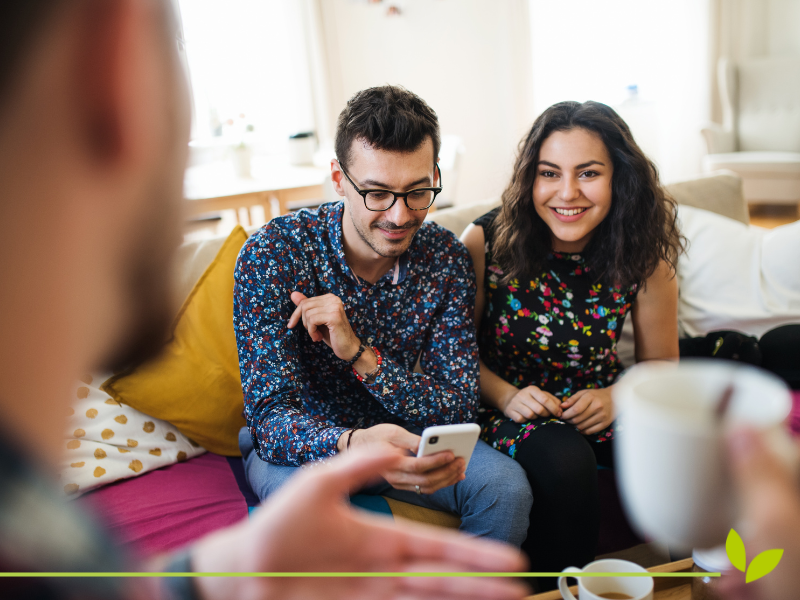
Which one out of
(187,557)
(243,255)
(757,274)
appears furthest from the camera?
(757,274)

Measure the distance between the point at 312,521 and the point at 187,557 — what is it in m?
0.09

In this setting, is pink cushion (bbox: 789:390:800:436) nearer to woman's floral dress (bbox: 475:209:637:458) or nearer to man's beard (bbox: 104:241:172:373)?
woman's floral dress (bbox: 475:209:637:458)

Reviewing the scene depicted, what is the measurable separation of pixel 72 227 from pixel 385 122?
106 cm

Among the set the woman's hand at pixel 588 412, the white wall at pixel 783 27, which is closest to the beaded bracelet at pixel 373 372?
the woman's hand at pixel 588 412

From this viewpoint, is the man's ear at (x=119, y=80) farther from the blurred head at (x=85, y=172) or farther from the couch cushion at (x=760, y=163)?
the couch cushion at (x=760, y=163)

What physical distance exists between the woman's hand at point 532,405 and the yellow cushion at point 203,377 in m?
0.65

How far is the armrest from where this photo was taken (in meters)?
5.00

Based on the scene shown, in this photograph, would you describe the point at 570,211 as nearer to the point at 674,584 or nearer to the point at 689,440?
the point at 674,584

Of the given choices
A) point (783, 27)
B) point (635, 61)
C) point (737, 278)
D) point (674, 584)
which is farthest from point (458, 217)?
point (783, 27)

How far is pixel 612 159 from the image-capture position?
147cm

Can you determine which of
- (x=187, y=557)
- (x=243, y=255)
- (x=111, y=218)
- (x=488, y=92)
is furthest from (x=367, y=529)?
(x=488, y=92)

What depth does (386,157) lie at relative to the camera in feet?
4.25

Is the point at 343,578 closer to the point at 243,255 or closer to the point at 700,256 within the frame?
the point at 243,255

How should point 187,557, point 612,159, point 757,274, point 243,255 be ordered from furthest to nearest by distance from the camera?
point 757,274 → point 612,159 → point 243,255 → point 187,557
